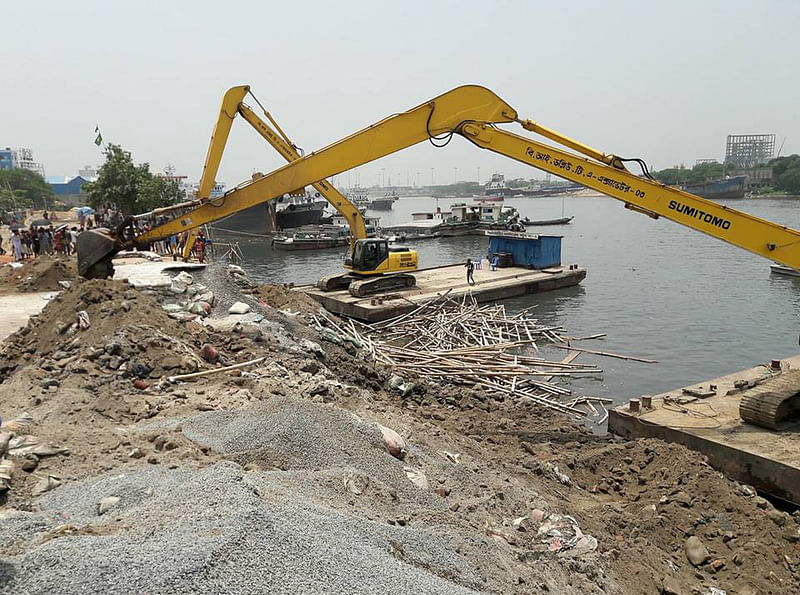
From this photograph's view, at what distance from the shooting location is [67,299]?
1116 cm

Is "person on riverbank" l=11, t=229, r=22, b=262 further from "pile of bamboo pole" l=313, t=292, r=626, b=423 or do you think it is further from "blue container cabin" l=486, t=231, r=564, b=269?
"blue container cabin" l=486, t=231, r=564, b=269

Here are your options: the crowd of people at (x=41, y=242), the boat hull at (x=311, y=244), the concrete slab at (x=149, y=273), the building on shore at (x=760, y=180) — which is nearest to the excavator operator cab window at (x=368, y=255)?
the concrete slab at (x=149, y=273)

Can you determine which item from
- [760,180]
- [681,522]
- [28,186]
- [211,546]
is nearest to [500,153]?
[681,522]

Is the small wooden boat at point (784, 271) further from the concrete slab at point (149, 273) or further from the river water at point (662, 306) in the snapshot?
the concrete slab at point (149, 273)

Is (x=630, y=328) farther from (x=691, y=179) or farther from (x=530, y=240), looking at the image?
(x=691, y=179)

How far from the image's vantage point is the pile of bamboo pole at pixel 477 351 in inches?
533

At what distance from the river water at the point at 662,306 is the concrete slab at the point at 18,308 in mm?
13661

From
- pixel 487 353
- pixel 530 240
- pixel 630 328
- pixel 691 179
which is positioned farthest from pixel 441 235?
pixel 691 179

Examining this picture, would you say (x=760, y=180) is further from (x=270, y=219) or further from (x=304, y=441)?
(x=304, y=441)

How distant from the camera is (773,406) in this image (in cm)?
902

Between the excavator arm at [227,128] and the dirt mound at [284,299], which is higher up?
the excavator arm at [227,128]

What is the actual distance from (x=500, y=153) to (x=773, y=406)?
7.67 metres

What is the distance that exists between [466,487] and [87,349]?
6662 millimetres

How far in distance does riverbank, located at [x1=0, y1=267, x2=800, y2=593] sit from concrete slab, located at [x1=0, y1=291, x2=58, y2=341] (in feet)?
7.39
